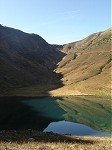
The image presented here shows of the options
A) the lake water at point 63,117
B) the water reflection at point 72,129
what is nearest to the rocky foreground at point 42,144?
the water reflection at point 72,129

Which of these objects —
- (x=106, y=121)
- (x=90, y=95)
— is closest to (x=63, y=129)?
(x=106, y=121)

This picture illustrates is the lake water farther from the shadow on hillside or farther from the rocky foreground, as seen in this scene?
the rocky foreground

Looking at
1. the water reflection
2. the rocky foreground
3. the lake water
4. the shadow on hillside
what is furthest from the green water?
the rocky foreground

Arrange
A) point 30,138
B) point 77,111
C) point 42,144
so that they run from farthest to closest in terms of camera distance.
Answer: point 77,111 → point 30,138 → point 42,144

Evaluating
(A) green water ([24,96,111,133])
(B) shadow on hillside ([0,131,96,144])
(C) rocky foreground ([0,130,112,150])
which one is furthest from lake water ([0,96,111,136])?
(C) rocky foreground ([0,130,112,150])

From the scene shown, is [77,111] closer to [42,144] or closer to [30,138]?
[30,138]

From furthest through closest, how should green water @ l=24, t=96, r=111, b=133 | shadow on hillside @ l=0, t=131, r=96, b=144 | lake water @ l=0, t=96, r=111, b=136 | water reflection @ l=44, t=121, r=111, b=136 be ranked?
1. green water @ l=24, t=96, r=111, b=133
2. lake water @ l=0, t=96, r=111, b=136
3. water reflection @ l=44, t=121, r=111, b=136
4. shadow on hillside @ l=0, t=131, r=96, b=144

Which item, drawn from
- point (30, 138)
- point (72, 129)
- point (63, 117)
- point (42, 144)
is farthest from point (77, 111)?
point (42, 144)

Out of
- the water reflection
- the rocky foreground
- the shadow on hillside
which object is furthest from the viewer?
the water reflection

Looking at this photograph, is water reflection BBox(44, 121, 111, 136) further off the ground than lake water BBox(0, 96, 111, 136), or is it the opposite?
lake water BBox(0, 96, 111, 136)

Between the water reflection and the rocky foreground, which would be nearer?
the rocky foreground
